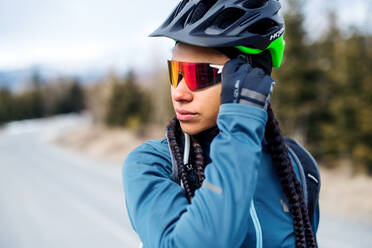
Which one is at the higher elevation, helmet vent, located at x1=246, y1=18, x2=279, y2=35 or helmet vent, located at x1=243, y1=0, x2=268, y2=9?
helmet vent, located at x1=243, y1=0, x2=268, y2=9

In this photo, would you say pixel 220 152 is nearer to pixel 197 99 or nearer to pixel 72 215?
pixel 197 99

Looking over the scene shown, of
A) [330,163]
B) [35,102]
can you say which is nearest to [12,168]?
[330,163]

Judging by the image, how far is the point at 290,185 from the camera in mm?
1216

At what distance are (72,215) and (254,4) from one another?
657 cm

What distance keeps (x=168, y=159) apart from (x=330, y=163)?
55.1 ft

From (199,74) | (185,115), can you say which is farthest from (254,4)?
(185,115)

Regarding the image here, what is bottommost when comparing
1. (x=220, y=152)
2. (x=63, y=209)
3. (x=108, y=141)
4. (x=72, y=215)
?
(x=108, y=141)

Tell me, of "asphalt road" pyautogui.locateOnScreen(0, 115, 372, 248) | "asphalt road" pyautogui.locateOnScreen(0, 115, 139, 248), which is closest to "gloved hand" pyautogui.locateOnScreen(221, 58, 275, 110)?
"asphalt road" pyautogui.locateOnScreen(0, 115, 372, 248)

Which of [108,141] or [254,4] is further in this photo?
[108,141]

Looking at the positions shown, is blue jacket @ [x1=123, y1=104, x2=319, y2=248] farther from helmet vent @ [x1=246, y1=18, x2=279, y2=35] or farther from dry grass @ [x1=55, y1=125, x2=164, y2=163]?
dry grass @ [x1=55, y1=125, x2=164, y2=163]

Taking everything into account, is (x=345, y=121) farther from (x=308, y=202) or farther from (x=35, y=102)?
(x=35, y=102)

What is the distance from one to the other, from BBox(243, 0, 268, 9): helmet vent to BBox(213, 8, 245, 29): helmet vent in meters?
0.05

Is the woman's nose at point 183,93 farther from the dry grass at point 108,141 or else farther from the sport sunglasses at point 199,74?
the dry grass at point 108,141

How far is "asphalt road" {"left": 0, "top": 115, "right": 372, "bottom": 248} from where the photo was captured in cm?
534
